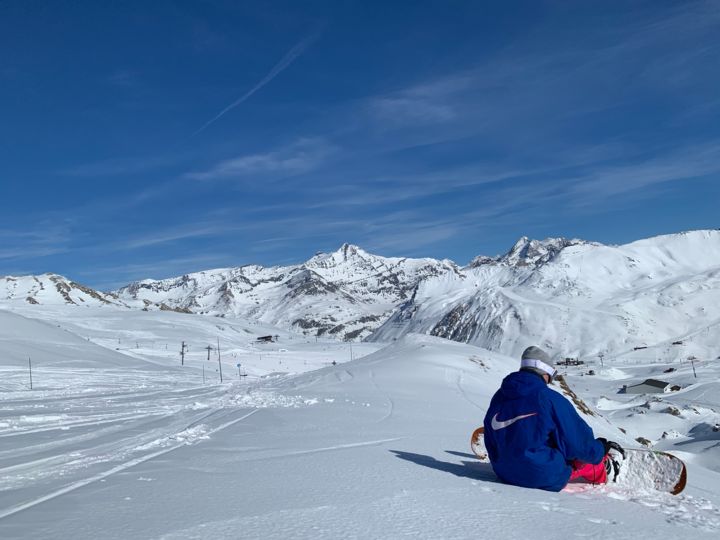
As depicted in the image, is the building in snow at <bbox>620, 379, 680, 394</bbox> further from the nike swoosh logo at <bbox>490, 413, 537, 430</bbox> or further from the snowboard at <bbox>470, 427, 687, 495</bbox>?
the nike swoosh logo at <bbox>490, 413, 537, 430</bbox>

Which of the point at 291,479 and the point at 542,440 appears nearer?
the point at 542,440

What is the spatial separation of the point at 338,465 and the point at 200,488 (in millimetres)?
1747

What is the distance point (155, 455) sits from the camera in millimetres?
8156

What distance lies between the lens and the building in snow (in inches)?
3588

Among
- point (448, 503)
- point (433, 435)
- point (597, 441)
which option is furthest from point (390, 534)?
point (433, 435)

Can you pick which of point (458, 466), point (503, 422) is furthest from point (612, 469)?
point (458, 466)

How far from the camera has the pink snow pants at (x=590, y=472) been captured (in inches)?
237

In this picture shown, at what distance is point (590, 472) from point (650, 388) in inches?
3859

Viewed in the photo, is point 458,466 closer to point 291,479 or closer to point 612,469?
point 612,469

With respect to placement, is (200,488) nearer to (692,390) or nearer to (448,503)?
(448,503)

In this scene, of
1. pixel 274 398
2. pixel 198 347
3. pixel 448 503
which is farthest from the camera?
pixel 198 347

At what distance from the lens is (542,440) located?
19.1 ft

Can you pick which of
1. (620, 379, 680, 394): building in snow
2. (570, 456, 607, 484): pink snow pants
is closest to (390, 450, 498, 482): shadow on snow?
(570, 456, 607, 484): pink snow pants

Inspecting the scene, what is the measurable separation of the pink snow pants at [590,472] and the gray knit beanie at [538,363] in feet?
3.01
